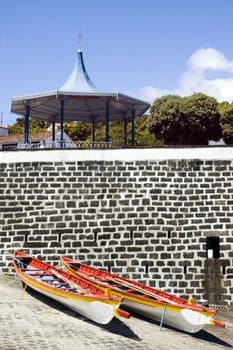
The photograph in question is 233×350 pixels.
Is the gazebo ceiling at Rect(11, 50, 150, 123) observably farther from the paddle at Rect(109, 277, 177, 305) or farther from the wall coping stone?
the paddle at Rect(109, 277, 177, 305)

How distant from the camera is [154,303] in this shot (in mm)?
12297

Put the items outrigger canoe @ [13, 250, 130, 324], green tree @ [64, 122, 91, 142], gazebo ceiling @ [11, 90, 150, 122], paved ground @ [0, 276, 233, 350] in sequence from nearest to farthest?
paved ground @ [0, 276, 233, 350], outrigger canoe @ [13, 250, 130, 324], gazebo ceiling @ [11, 90, 150, 122], green tree @ [64, 122, 91, 142]

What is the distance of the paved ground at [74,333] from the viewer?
33.4ft

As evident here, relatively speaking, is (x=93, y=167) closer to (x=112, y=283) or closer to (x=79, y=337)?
(x=112, y=283)

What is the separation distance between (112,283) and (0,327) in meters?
3.97

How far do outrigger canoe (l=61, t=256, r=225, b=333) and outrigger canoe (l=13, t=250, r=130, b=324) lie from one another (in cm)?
36

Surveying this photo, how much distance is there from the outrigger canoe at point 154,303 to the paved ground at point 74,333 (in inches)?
12.2

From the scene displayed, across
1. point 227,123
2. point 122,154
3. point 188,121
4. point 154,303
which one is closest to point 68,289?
point 154,303

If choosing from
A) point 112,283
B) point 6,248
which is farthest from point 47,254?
point 112,283

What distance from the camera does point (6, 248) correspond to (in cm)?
1530

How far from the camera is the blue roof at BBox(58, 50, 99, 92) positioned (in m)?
23.2

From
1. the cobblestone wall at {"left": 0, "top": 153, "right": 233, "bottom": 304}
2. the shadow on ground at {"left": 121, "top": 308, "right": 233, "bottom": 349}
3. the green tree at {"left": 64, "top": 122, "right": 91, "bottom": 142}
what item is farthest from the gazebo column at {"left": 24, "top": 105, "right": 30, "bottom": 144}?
the green tree at {"left": 64, "top": 122, "right": 91, "bottom": 142}

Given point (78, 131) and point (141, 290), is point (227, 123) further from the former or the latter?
point (141, 290)

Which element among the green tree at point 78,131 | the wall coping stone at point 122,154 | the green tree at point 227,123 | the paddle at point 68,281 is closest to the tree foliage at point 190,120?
the green tree at point 227,123
